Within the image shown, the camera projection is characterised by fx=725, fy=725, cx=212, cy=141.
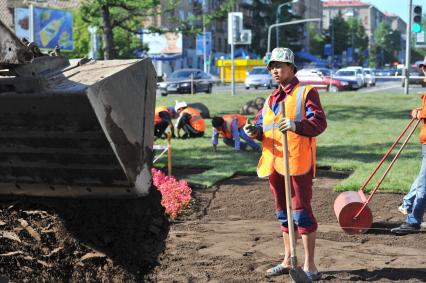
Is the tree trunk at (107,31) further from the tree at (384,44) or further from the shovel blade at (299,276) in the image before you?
the tree at (384,44)

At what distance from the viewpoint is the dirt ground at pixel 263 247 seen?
5.43m

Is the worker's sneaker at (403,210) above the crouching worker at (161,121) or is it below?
below

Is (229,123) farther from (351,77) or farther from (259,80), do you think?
(351,77)

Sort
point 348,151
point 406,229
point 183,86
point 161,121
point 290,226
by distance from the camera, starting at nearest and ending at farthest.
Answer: point 290,226 → point 406,229 → point 348,151 → point 161,121 → point 183,86

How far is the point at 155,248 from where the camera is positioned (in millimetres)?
4953

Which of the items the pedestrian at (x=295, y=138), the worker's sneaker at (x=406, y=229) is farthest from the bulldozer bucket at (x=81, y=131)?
the worker's sneaker at (x=406, y=229)

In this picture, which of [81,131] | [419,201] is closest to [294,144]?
[81,131]

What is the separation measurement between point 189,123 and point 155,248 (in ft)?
32.4

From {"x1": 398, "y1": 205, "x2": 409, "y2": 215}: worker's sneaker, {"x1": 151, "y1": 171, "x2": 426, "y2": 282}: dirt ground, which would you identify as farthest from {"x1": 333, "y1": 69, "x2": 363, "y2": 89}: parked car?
{"x1": 398, "y1": 205, "x2": 409, "y2": 215}: worker's sneaker

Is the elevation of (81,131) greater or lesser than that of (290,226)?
greater

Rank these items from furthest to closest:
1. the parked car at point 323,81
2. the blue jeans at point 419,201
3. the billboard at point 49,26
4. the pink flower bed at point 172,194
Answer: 1. the parked car at point 323,81
2. the billboard at point 49,26
3. the pink flower bed at point 172,194
4. the blue jeans at point 419,201

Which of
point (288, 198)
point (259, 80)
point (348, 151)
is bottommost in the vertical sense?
point (259, 80)

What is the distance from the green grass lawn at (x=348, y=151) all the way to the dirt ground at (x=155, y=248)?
2.54 metres

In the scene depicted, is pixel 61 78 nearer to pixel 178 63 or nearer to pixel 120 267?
pixel 120 267
